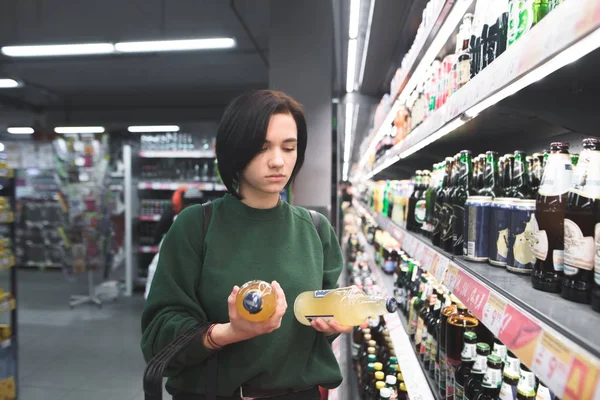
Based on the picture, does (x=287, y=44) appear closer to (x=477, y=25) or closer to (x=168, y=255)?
(x=477, y=25)

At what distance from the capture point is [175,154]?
21.6 feet

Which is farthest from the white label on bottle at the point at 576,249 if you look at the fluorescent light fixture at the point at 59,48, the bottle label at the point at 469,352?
the fluorescent light fixture at the point at 59,48

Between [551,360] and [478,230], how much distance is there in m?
0.71

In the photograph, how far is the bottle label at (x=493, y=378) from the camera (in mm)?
1279

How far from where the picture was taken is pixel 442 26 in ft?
5.70

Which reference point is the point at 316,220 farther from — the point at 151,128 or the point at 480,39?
the point at 151,128

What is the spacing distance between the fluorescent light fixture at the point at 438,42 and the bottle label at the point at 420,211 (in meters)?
0.77

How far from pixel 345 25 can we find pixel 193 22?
2.60m

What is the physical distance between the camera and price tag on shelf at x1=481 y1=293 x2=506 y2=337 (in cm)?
87

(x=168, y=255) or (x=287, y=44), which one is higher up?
(x=287, y=44)

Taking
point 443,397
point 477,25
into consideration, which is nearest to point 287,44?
point 477,25

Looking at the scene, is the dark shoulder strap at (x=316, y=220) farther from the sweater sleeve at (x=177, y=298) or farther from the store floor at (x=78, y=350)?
the store floor at (x=78, y=350)

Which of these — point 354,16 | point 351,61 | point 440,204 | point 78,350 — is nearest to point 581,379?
point 440,204

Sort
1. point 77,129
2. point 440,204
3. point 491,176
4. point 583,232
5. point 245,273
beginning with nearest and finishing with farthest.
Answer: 1. point 583,232
2. point 245,273
3. point 491,176
4. point 440,204
5. point 77,129
